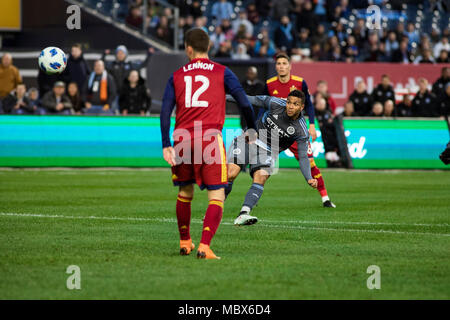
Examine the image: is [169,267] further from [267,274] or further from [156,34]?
[156,34]

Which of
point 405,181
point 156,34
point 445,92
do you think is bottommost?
point 405,181

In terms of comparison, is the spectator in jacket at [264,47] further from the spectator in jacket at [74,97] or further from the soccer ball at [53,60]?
the soccer ball at [53,60]

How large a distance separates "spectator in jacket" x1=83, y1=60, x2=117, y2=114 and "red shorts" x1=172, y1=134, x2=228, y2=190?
48.9 ft

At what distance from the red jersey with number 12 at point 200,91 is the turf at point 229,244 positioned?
139 centimetres

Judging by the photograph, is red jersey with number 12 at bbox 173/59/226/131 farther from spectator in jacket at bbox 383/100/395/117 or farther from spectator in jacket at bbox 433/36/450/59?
spectator in jacket at bbox 433/36/450/59

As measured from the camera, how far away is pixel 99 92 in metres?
23.6

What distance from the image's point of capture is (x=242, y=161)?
12500 millimetres

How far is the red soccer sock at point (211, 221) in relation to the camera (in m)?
8.82

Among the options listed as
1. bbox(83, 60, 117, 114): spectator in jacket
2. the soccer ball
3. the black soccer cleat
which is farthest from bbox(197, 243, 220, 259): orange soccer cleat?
bbox(83, 60, 117, 114): spectator in jacket

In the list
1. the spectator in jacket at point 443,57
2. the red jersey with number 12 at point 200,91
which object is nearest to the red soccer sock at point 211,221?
the red jersey with number 12 at point 200,91

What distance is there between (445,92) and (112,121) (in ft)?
32.2

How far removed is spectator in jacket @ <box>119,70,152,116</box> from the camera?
23922 millimetres

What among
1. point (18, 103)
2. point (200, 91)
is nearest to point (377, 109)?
point (18, 103)
